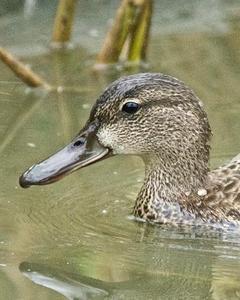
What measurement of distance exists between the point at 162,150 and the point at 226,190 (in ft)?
1.46

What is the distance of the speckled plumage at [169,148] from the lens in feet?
24.5

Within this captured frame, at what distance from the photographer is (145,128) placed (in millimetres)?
7602

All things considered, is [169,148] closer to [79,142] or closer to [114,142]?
[114,142]

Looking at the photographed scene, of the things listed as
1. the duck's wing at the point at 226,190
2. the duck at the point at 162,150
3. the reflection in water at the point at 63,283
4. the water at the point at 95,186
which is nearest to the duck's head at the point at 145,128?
the duck at the point at 162,150

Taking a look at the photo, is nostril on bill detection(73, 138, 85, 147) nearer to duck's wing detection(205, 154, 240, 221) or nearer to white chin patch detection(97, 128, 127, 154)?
white chin patch detection(97, 128, 127, 154)

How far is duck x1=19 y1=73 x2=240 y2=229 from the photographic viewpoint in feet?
24.3

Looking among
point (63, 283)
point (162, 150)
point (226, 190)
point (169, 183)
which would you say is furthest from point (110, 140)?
point (63, 283)

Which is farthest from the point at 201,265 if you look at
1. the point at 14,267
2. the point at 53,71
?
the point at 53,71

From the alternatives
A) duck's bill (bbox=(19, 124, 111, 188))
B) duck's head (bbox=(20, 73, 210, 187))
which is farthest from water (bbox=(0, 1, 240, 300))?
duck's head (bbox=(20, 73, 210, 187))

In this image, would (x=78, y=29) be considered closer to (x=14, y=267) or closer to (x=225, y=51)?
(x=225, y=51)

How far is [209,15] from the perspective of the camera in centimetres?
1162

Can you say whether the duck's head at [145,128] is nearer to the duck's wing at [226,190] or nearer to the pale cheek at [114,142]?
the pale cheek at [114,142]

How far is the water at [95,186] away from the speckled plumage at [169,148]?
162 millimetres

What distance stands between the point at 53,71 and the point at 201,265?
366 cm
